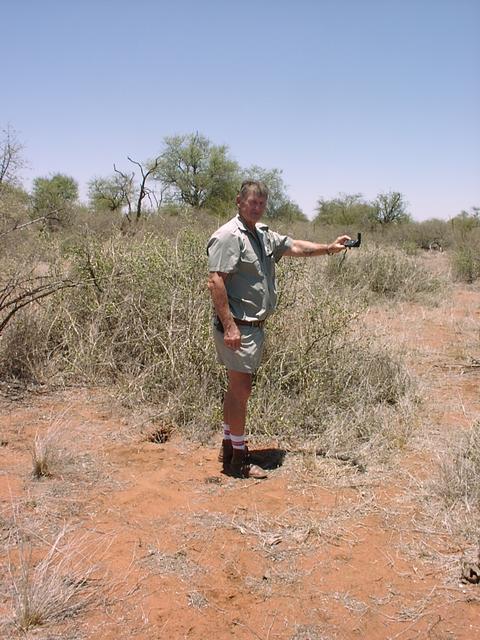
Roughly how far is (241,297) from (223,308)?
0.16 meters

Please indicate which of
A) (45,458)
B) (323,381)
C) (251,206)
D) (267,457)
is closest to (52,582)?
(45,458)

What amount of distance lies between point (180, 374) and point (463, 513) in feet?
7.08

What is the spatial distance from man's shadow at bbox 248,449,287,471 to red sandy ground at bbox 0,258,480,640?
3.2 inches

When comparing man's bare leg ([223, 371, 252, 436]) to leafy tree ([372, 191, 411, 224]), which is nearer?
man's bare leg ([223, 371, 252, 436])

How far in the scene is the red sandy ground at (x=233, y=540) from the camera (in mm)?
2098

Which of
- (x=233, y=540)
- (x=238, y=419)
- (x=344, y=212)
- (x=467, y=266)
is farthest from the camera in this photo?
(x=344, y=212)

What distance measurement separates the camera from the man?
306 cm

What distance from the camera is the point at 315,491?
311cm

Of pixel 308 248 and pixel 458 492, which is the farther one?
pixel 308 248

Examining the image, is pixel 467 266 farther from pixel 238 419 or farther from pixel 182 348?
pixel 238 419

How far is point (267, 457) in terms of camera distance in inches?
140

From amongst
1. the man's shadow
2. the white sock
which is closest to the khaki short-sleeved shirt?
the white sock

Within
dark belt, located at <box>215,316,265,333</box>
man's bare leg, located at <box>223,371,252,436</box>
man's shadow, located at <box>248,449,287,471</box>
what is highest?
dark belt, located at <box>215,316,265,333</box>

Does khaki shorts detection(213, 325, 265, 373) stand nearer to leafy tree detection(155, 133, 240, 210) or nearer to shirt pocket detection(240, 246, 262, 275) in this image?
shirt pocket detection(240, 246, 262, 275)
